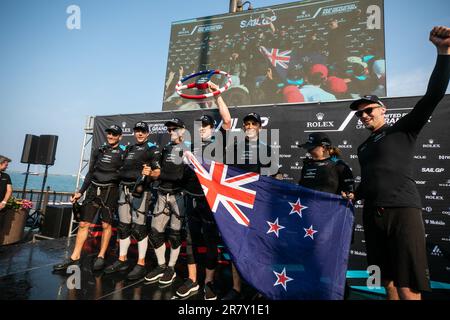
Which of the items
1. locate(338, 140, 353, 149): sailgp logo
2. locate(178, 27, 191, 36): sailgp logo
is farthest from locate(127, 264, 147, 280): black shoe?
locate(178, 27, 191, 36): sailgp logo

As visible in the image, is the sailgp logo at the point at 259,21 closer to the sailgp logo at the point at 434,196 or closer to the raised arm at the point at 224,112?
the raised arm at the point at 224,112

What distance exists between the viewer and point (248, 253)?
8.78 ft

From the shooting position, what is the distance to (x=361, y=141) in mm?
4293

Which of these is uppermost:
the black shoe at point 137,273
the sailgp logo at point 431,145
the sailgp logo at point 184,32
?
Result: the sailgp logo at point 184,32

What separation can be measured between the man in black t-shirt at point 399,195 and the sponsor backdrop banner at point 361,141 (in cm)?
216

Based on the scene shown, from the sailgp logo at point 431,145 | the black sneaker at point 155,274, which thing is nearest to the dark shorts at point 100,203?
the black sneaker at point 155,274

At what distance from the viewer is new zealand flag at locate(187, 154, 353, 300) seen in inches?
95.7

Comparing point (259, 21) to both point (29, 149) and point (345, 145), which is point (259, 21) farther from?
point (29, 149)

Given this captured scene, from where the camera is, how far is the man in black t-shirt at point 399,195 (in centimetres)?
181
